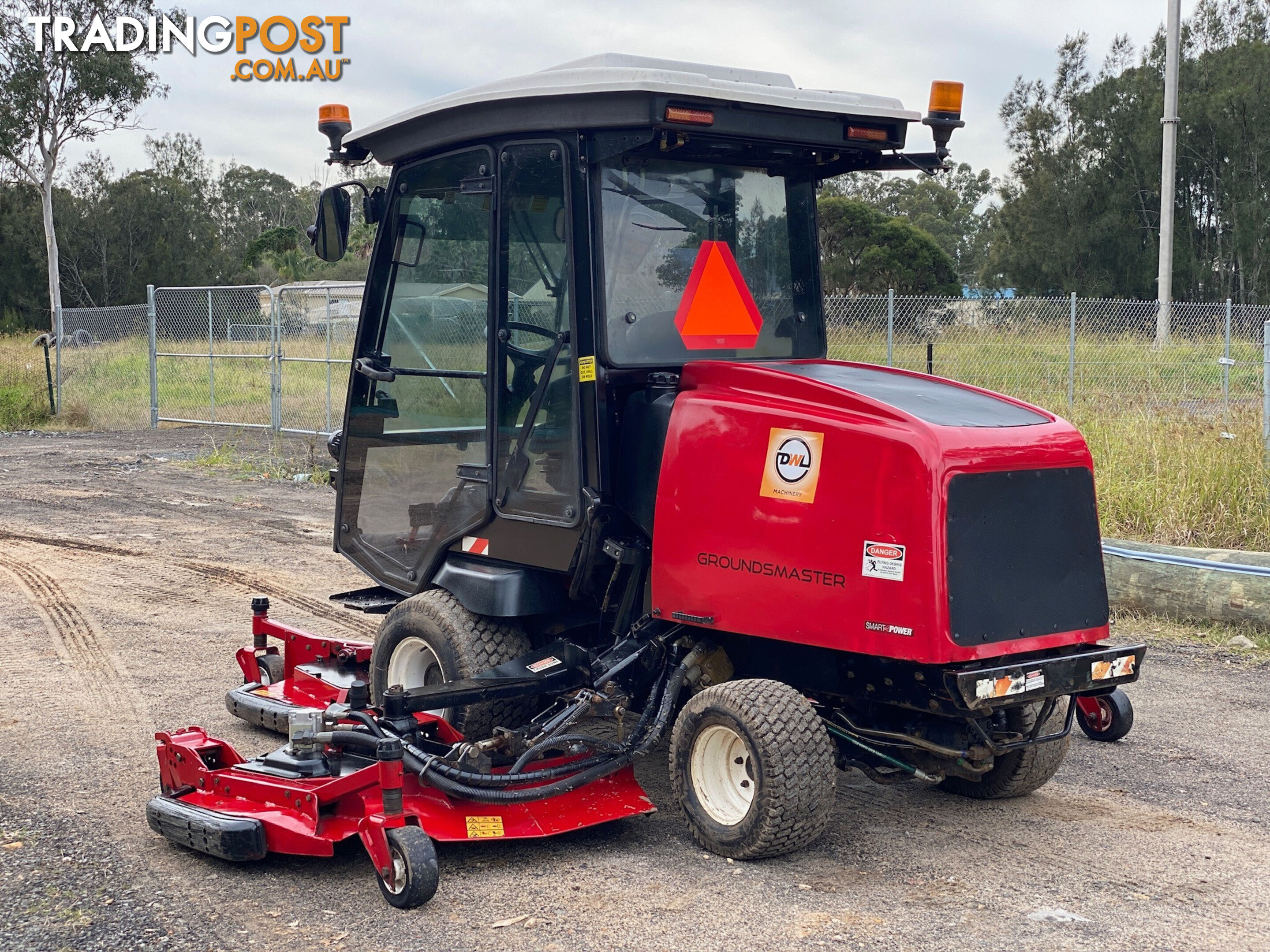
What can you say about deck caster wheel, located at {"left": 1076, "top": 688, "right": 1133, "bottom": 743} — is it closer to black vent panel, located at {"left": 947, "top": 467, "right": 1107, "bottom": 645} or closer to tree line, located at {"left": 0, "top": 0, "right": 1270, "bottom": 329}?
black vent panel, located at {"left": 947, "top": 467, "right": 1107, "bottom": 645}

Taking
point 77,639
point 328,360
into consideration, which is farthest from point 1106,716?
point 328,360

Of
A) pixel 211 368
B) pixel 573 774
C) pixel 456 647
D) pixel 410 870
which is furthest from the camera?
pixel 211 368

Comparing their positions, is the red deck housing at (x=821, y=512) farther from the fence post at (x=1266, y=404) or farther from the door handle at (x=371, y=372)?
the fence post at (x=1266, y=404)

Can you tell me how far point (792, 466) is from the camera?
400 cm

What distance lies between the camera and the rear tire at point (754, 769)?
12.9ft

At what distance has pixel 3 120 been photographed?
3250 centimetres

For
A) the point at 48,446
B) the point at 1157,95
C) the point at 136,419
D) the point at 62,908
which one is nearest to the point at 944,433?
the point at 62,908

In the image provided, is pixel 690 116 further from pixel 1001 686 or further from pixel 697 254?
pixel 1001 686

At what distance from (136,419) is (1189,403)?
1539 cm

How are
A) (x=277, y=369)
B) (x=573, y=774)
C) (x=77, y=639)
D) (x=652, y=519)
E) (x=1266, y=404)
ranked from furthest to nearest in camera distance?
(x=277, y=369)
(x=1266, y=404)
(x=77, y=639)
(x=652, y=519)
(x=573, y=774)

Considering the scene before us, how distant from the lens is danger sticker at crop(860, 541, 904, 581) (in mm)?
3750

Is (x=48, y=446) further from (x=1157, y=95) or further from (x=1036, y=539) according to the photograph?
(x=1157, y=95)

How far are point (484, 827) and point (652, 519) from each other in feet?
3.91

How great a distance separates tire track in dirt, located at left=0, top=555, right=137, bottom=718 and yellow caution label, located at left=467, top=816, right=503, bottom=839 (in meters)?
2.33
